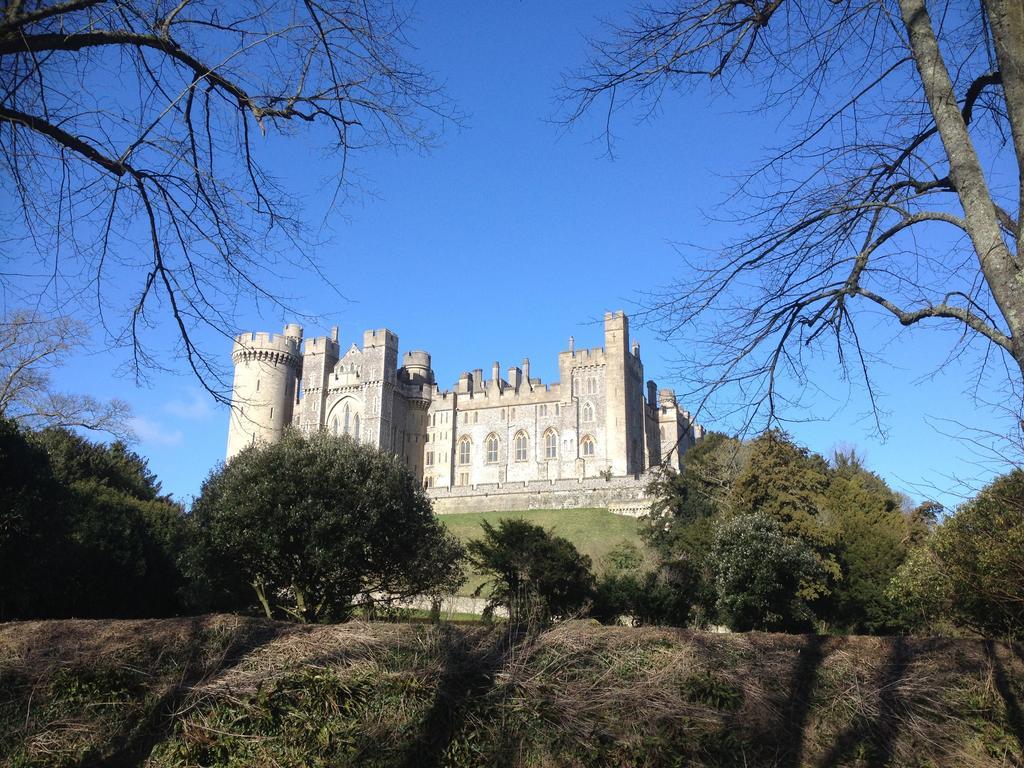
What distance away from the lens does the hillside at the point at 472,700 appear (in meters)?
5.45

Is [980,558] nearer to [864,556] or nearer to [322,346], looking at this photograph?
[864,556]

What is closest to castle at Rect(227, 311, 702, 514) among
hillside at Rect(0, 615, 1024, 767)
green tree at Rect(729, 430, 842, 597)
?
green tree at Rect(729, 430, 842, 597)

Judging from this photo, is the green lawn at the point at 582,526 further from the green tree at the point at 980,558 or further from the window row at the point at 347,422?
the green tree at the point at 980,558

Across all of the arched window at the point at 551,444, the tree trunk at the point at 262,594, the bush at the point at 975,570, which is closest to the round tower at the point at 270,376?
the arched window at the point at 551,444

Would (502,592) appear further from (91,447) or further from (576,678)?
(91,447)

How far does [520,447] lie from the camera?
59.4 m

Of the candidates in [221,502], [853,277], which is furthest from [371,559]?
[853,277]

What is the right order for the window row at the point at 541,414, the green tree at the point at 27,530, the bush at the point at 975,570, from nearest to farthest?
the bush at the point at 975,570 < the green tree at the point at 27,530 < the window row at the point at 541,414

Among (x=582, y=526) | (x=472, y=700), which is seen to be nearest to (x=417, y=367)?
(x=582, y=526)

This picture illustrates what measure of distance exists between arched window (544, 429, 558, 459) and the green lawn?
34.5 feet

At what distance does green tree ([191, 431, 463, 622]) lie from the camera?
1560cm

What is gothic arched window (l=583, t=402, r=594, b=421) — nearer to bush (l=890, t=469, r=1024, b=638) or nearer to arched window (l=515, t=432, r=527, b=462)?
arched window (l=515, t=432, r=527, b=462)

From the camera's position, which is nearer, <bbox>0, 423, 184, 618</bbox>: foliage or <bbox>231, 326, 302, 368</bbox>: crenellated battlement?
<bbox>0, 423, 184, 618</bbox>: foliage

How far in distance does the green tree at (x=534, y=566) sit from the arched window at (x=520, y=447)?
36.8 meters
